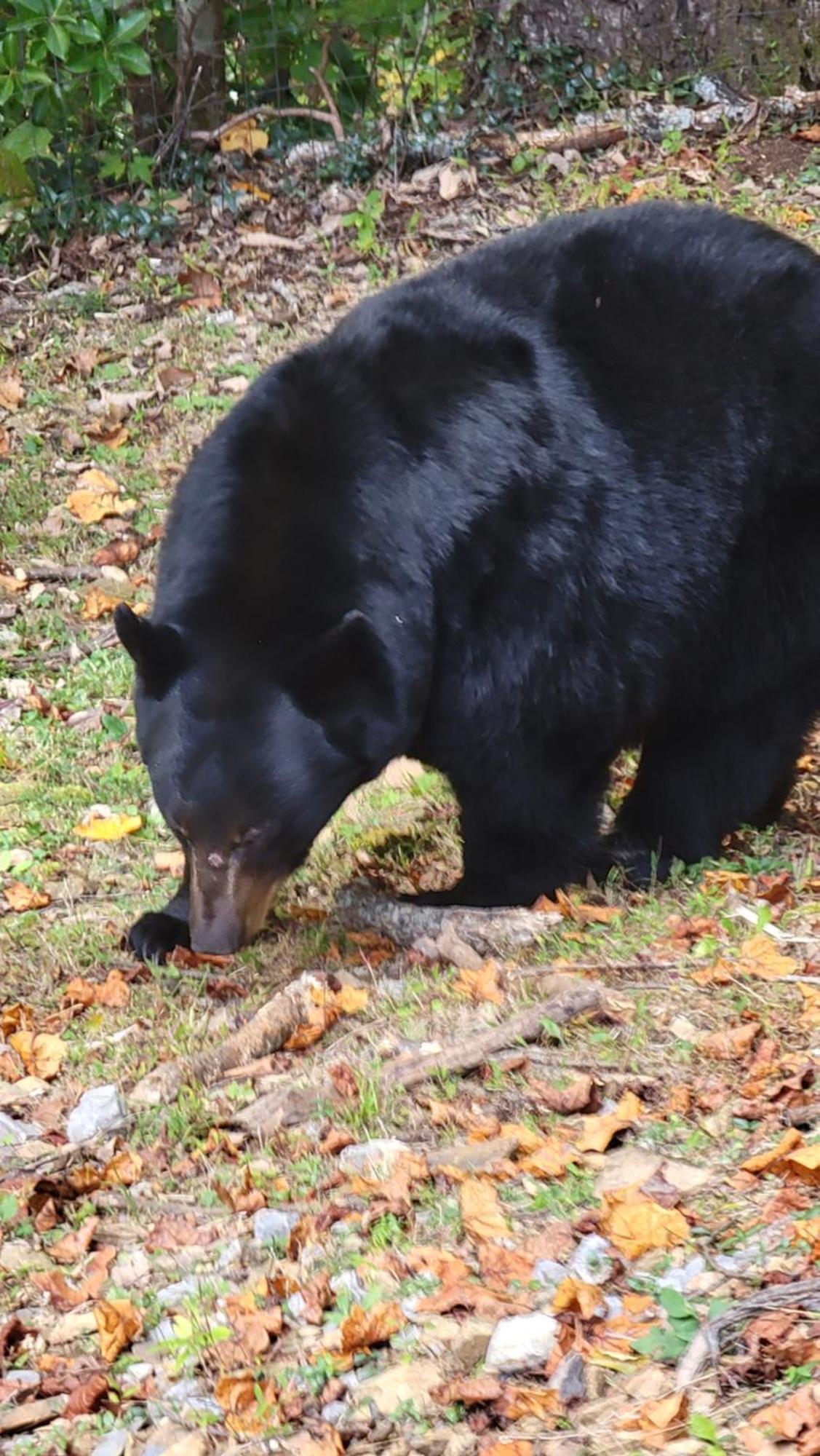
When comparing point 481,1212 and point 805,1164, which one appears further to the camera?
point 481,1212

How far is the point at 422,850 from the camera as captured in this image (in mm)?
5262

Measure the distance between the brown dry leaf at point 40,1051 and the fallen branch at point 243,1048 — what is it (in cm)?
31

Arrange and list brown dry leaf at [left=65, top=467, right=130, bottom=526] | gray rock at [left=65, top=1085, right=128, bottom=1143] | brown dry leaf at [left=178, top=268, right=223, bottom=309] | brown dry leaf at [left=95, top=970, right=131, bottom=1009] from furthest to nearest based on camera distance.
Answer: brown dry leaf at [left=178, top=268, right=223, bottom=309] → brown dry leaf at [left=65, top=467, right=130, bottom=526] → brown dry leaf at [left=95, top=970, right=131, bottom=1009] → gray rock at [left=65, top=1085, right=128, bottom=1143]

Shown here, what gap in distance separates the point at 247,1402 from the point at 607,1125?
835mm

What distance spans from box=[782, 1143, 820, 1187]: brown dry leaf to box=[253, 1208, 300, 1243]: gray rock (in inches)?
34.3

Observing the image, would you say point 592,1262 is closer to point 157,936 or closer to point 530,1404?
point 530,1404

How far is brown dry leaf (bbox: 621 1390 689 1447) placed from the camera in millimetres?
2180

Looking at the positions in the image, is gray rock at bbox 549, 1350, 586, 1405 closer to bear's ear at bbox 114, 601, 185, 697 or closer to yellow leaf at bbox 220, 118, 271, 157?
bear's ear at bbox 114, 601, 185, 697

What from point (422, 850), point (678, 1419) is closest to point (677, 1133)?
point (678, 1419)

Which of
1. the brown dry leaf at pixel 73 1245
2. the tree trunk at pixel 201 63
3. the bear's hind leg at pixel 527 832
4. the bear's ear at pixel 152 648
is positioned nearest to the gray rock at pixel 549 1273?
the brown dry leaf at pixel 73 1245

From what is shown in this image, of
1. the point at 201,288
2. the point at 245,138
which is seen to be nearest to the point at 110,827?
the point at 201,288

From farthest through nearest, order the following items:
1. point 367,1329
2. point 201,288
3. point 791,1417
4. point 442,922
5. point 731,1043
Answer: point 201,288 < point 442,922 < point 731,1043 < point 367,1329 < point 791,1417

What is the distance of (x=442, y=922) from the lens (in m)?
4.38

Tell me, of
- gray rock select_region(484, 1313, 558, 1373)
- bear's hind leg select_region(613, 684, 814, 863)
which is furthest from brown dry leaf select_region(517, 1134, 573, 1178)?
bear's hind leg select_region(613, 684, 814, 863)
